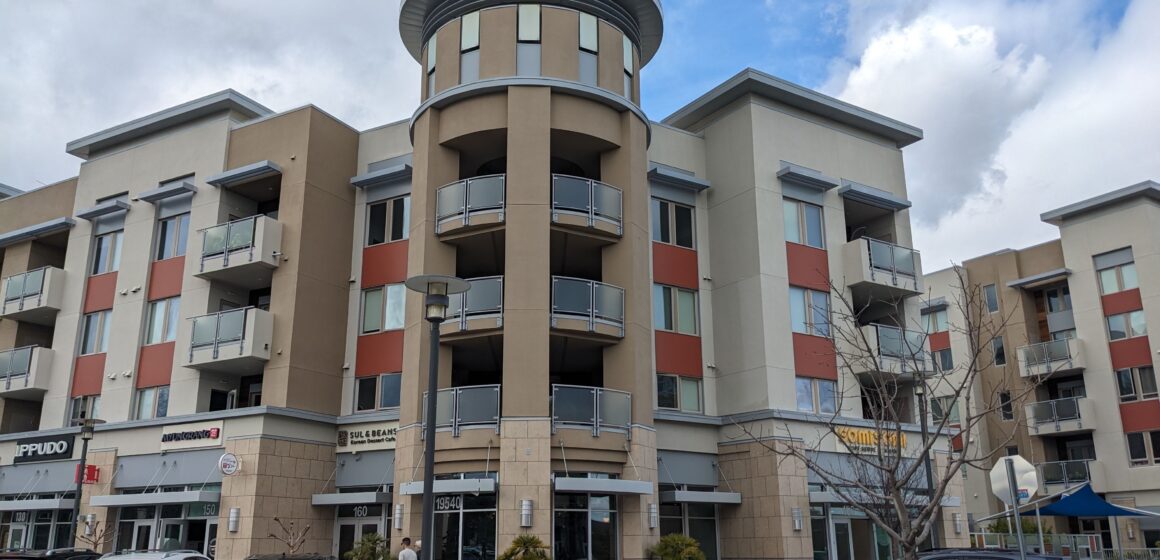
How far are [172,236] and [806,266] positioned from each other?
931 inches

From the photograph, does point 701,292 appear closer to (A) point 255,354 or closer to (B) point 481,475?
(B) point 481,475

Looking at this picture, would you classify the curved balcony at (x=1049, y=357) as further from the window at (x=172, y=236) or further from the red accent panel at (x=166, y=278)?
the window at (x=172, y=236)

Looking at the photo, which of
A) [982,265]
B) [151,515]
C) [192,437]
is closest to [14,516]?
[151,515]

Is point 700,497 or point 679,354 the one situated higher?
point 679,354

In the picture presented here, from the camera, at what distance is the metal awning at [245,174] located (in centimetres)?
3288

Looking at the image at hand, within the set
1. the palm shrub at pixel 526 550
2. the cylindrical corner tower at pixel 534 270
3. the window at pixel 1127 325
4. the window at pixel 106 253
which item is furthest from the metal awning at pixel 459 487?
the window at pixel 1127 325

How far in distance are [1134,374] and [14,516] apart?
49.1 meters

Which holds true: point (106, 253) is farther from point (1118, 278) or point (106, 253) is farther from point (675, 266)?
point (1118, 278)

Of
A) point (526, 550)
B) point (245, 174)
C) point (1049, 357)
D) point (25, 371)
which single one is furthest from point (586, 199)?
point (1049, 357)

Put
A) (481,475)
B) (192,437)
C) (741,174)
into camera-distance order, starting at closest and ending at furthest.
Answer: (481,475) → (192,437) → (741,174)

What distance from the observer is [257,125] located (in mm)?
34625

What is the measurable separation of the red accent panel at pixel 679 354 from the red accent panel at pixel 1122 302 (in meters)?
24.7

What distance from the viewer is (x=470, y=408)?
27.0 metres

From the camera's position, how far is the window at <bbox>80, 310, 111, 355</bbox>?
36.5 meters
